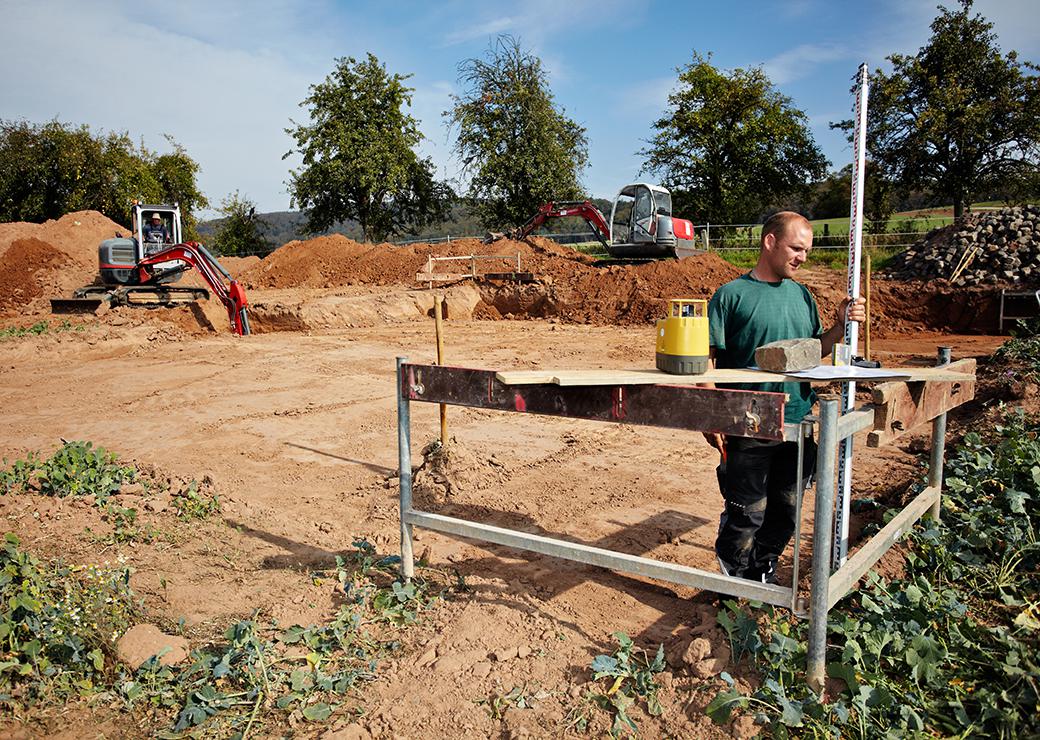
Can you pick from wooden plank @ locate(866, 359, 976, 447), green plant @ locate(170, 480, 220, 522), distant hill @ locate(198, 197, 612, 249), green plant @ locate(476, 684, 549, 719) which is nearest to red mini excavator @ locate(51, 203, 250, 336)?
green plant @ locate(170, 480, 220, 522)

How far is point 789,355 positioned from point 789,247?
870 millimetres

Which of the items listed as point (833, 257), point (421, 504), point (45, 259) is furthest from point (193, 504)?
point (833, 257)

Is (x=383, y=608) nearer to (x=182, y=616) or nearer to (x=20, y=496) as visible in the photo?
(x=182, y=616)

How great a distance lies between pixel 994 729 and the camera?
7.57 feet

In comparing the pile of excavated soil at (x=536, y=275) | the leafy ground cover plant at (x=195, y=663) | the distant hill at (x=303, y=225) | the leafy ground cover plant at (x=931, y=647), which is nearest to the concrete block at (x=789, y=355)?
the leafy ground cover plant at (x=931, y=647)

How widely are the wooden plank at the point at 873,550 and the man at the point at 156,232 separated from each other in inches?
706

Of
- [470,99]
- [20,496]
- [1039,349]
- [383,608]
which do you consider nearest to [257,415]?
[20,496]

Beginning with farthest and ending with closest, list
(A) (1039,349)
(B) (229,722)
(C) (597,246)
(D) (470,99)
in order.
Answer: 1. (C) (597,246)
2. (D) (470,99)
3. (A) (1039,349)
4. (B) (229,722)

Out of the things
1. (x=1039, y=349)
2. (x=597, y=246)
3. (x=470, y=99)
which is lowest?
(x=1039, y=349)

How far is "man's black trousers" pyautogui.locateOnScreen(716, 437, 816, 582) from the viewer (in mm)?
3299

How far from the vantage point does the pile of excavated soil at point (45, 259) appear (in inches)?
763

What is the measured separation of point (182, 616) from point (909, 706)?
133 inches

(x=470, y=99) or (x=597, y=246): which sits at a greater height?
(x=470, y=99)

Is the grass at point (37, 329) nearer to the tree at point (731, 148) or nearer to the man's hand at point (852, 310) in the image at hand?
the man's hand at point (852, 310)
